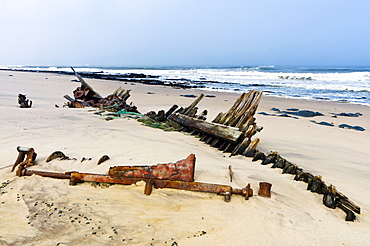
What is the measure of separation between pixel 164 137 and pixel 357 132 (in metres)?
6.47

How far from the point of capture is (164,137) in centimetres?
650

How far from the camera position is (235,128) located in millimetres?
5836

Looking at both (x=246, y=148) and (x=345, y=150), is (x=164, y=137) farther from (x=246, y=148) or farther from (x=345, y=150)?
(x=345, y=150)

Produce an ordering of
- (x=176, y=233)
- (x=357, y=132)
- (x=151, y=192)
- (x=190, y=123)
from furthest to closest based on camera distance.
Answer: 1. (x=357, y=132)
2. (x=190, y=123)
3. (x=151, y=192)
4. (x=176, y=233)

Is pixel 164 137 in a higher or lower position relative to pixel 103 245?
lower

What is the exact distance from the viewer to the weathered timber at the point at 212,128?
576 centimetres

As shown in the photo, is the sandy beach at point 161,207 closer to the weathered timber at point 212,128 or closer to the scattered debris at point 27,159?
the scattered debris at point 27,159

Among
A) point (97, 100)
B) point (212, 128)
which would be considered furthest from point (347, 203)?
point (97, 100)

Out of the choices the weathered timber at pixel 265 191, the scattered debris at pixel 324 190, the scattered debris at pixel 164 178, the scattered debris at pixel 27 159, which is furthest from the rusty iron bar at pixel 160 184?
the scattered debris at pixel 324 190

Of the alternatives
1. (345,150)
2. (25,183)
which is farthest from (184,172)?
(345,150)

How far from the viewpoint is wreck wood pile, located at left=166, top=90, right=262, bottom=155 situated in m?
5.64

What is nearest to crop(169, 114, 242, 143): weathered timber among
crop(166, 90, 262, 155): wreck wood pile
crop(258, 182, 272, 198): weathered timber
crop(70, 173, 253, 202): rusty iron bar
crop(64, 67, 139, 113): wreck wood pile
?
crop(166, 90, 262, 155): wreck wood pile

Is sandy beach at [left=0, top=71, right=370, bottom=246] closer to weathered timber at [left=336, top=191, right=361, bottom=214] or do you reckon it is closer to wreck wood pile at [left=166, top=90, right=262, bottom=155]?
weathered timber at [left=336, top=191, right=361, bottom=214]

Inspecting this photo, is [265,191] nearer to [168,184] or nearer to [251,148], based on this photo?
[168,184]
